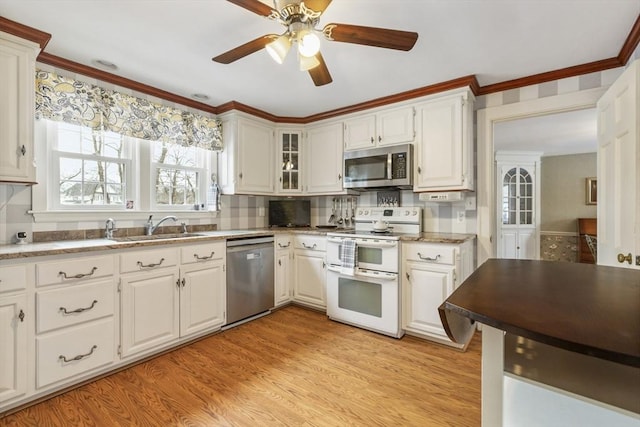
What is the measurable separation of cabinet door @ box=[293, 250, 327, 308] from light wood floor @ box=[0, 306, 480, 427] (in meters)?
0.71

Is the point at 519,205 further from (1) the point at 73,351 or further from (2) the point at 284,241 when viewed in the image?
(1) the point at 73,351

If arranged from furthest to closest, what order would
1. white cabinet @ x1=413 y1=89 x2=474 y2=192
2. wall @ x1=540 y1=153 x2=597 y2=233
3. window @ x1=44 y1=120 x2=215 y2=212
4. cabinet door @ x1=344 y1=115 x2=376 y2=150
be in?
wall @ x1=540 y1=153 x2=597 y2=233
cabinet door @ x1=344 y1=115 x2=376 y2=150
white cabinet @ x1=413 y1=89 x2=474 y2=192
window @ x1=44 y1=120 x2=215 y2=212

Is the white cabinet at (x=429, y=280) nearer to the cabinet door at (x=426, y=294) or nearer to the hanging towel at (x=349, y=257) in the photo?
the cabinet door at (x=426, y=294)

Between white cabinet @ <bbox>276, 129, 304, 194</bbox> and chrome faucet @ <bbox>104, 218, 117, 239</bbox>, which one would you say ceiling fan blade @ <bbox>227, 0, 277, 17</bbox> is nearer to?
chrome faucet @ <bbox>104, 218, 117, 239</bbox>

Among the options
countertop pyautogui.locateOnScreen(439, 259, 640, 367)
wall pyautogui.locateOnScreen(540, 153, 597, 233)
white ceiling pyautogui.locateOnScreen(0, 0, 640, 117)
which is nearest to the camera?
countertop pyautogui.locateOnScreen(439, 259, 640, 367)

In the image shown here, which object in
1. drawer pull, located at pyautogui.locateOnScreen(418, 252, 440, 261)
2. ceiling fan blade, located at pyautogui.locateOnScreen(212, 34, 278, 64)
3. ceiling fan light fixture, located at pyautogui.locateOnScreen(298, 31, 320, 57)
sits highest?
ceiling fan blade, located at pyautogui.locateOnScreen(212, 34, 278, 64)

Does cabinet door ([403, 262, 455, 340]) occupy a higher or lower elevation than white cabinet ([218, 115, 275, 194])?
lower

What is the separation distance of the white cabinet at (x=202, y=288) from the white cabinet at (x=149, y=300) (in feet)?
0.23

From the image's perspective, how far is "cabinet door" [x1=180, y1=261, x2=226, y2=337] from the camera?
2578 mm

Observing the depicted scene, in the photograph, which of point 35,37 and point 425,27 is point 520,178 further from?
point 35,37

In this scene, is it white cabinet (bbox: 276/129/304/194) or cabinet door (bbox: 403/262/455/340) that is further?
white cabinet (bbox: 276/129/304/194)

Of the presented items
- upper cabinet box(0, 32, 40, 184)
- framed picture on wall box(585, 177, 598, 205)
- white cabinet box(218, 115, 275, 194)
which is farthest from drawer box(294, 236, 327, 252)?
framed picture on wall box(585, 177, 598, 205)

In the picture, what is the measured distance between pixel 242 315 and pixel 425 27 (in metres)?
2.96

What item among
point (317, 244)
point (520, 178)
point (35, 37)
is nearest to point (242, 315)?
point (317, 244)
